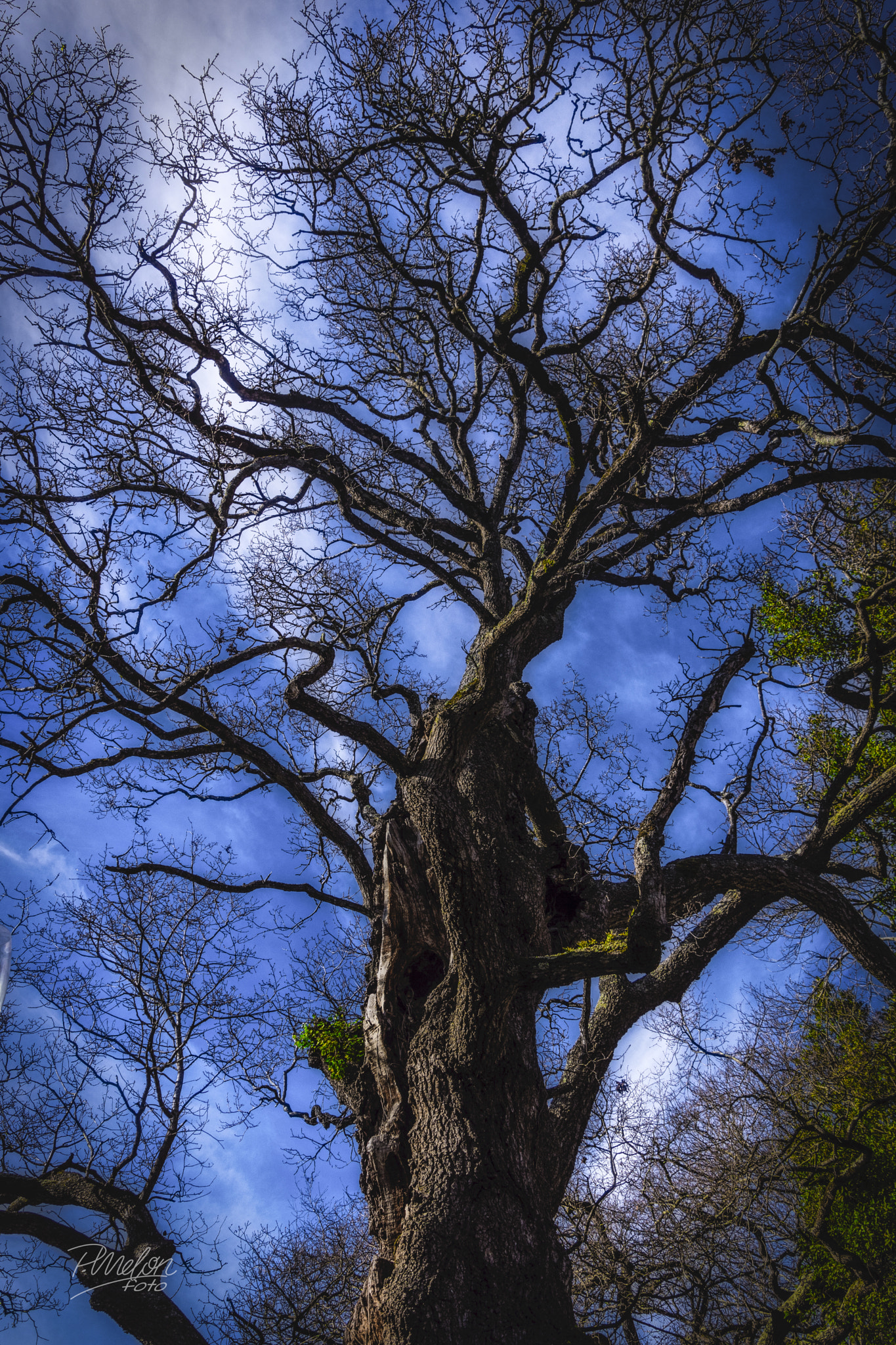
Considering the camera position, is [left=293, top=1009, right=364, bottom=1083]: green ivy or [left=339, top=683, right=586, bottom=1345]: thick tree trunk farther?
[left=293, top=1009, right=364, bottom=1083]: green ivy

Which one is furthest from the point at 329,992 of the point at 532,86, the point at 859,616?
the point at 532,86

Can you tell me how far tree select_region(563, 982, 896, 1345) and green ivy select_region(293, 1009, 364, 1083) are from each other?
6.17 feet

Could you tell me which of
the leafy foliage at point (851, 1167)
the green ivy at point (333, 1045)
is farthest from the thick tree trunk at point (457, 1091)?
the leafy foliage at point (851, 1167)

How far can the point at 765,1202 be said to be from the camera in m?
A: 6.28

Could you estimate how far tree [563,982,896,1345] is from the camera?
533 centimetres

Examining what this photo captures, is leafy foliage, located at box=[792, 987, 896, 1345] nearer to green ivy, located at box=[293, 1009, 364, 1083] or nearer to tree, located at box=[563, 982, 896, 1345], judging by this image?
tree, located at box=[563, 982, 896, 1345]

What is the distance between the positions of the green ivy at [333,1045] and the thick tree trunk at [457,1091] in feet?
1.73

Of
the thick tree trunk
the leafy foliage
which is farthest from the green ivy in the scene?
the leafy foliage

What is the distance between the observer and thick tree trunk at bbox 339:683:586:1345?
3.17 meters

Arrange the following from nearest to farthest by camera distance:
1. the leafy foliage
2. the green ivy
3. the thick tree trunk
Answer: the thick tree trunk, the green ivy, the leafy foliage

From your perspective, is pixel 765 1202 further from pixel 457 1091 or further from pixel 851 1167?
pixel 457 1091

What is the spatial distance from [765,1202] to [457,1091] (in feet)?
14.3

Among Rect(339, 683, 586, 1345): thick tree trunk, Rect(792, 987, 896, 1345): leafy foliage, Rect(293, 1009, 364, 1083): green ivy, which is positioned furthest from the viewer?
Rect(792, 987, 896, 1345): leafy foliage

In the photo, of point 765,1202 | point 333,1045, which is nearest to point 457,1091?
point 333,1045
